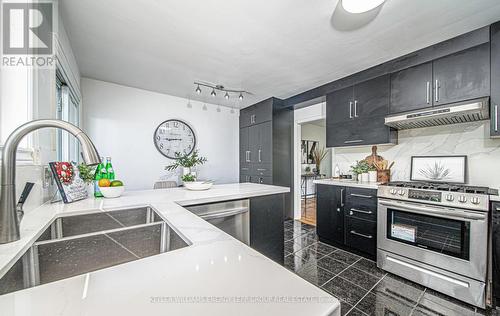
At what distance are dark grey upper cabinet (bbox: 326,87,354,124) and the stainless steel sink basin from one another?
107 inches

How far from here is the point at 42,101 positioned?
4.15 feet

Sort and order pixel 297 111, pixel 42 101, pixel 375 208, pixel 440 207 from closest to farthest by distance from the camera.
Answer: pixel 42 101
pixel 440 207
pixel 375 208
pixel 297 111

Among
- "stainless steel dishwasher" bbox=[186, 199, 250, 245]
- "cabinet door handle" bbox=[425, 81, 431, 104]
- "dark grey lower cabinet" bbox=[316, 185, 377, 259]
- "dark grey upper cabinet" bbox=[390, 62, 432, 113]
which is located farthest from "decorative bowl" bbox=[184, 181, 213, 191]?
"cabinet door handle" bbox=[425, 81, 431, 104]

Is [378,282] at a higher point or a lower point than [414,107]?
lower

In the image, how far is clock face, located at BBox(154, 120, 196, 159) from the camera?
3689mm

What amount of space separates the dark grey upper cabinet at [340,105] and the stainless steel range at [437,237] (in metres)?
1.17

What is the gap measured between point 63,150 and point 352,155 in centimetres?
387

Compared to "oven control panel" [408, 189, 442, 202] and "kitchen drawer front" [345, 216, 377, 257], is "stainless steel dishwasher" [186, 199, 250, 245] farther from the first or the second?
"oven control panel" [408, 189, 442, 202]

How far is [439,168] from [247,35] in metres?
2.54

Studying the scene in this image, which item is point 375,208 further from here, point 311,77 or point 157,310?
point 157,310

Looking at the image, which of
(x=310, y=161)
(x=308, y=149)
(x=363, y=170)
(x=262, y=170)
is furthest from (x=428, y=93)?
(x=310, y=161)

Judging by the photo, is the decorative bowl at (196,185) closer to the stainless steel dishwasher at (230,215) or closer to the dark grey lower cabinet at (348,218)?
the stainless steel dishwasher at (230,215)

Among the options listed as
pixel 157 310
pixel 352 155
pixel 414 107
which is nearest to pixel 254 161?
pixel 352 155

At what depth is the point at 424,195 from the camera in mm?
1849
